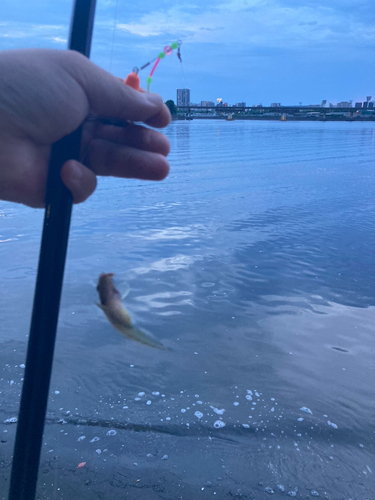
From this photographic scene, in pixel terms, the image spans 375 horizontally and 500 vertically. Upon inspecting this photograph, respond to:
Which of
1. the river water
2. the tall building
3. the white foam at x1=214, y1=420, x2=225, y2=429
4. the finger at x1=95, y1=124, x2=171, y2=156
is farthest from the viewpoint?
the white foam at x1=214, y1=420, x2=225, y2=429

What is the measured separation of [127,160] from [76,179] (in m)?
0.37

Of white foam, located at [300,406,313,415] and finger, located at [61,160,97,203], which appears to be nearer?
finger, located at [61,160,97,203]

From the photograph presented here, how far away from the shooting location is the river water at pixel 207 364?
264 centimetres

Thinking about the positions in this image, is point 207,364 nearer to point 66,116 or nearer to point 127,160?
point 127,160

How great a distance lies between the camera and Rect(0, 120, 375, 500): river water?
2645mm

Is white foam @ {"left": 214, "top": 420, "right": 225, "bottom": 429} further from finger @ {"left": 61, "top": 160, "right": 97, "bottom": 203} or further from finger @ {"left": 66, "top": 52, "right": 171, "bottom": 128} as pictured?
finger @ {"left": 66, "top": 52, "right": 171, "bottom": 128}

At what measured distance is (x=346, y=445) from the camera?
2.89m

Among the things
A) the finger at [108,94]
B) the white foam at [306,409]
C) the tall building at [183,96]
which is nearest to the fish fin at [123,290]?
the finger at [108,94]

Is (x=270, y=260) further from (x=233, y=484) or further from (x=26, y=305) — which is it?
(x=233, y=484)

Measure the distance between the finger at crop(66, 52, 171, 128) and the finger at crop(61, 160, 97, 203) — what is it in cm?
22

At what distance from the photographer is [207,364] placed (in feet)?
12.2

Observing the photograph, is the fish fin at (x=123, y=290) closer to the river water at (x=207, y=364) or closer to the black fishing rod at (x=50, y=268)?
the river water at (x=207, y=364)

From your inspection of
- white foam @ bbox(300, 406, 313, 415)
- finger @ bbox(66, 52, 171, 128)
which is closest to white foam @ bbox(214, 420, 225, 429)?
white foam @ bbox(300, 406, 313, 415)

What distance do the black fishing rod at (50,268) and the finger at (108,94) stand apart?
74 millimetres
